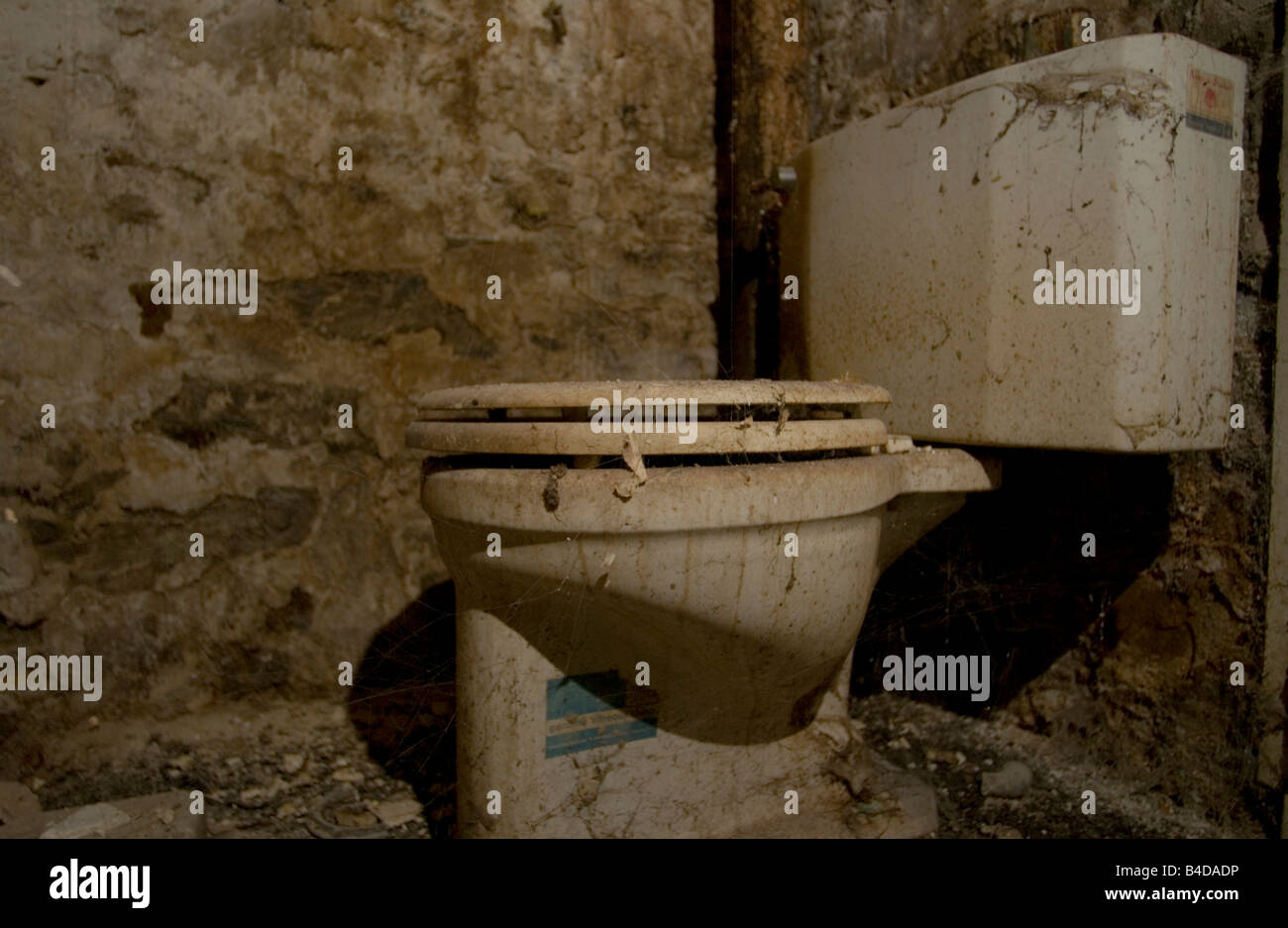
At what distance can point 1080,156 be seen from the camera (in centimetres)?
104

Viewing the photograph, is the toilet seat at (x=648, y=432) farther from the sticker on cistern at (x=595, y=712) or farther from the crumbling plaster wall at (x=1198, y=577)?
the crumbling plaster wall at (x=1198, y=577)

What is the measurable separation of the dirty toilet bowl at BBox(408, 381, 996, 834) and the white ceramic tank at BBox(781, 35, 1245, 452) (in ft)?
0.53

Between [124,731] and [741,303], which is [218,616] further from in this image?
[741,303]

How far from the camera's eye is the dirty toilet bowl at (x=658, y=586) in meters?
0.88

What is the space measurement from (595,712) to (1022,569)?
83 centimetres

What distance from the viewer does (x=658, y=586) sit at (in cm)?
91

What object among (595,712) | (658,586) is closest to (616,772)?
(595,712)

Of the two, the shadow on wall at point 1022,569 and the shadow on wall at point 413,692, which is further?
the shadow on wall at point 413,692

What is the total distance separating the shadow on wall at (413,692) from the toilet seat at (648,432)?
669 mm

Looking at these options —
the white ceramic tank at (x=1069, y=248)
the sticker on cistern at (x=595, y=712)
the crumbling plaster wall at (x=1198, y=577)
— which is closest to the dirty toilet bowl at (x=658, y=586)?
the sticker on cistern at (x=595, y=712)

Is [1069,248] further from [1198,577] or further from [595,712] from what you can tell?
[595,712]
